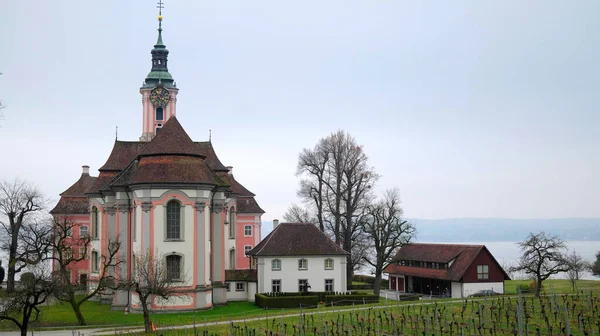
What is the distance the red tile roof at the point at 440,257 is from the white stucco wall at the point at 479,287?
892 mm

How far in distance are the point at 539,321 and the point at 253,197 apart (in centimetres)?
3842

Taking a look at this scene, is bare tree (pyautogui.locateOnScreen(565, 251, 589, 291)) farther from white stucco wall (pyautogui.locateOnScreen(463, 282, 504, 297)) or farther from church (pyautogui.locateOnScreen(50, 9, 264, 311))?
church (pyautogui.locateOnScreen(50, 9, 264, 311))

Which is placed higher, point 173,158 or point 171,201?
point 173,158

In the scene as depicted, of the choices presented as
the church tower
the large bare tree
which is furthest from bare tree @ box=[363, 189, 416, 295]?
the church tower

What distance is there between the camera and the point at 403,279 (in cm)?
5712

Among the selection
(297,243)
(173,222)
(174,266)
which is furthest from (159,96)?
(174,266)

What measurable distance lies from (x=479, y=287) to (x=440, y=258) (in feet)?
14.0

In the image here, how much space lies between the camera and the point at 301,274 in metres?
46.8

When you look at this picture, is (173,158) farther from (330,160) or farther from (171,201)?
(330,160)

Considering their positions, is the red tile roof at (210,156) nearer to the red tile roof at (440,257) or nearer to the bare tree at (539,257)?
the red tile roof at (440,257)

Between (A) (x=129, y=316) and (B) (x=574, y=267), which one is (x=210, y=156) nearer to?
(A) (x=129, y=316)

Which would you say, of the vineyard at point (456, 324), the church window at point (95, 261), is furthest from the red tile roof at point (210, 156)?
the vineyard at point (456, 324)

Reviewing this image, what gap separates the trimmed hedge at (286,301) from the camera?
42.2 meters

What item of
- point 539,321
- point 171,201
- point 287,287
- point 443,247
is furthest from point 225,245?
point 539,321
